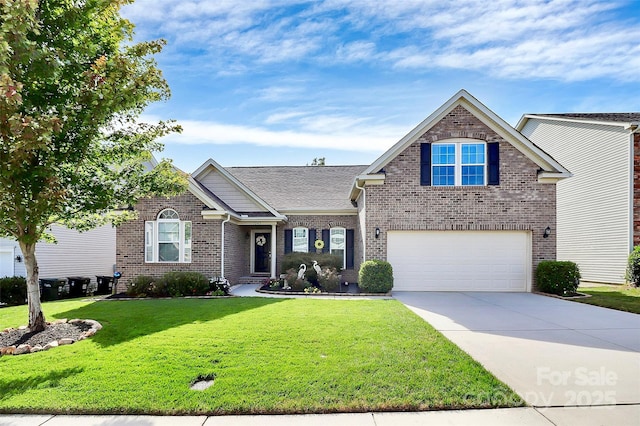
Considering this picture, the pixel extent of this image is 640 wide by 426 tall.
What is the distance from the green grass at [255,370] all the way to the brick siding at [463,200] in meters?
6.17

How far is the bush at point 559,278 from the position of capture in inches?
492

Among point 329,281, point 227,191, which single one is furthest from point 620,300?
point 227,191

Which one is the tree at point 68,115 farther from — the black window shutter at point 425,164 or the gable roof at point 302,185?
the gable roof at point 302,185

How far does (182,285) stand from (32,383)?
8.39 meters

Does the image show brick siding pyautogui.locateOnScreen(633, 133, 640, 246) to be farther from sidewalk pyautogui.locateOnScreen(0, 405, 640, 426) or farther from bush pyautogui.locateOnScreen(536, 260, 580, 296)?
sidewalk pyautogui.locateOnScreen(0, 405, 640, 426)

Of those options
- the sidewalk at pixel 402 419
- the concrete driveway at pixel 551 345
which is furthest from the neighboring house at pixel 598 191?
the sidewalk at pixel 402 419

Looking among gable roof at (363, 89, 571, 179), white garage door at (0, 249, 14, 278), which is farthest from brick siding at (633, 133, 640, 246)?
white garage door at (0, 249, 14, 278)

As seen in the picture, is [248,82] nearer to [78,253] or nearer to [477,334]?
[477,334]

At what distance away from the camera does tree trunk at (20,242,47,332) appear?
734cm

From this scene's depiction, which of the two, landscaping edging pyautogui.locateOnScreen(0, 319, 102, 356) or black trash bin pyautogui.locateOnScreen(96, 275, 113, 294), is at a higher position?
landscaping edging pyautogui.locateOnScreen(0, 319, 102, 356)

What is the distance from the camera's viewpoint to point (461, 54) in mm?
11523

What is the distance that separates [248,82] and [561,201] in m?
17.4

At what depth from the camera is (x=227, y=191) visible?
1734cm

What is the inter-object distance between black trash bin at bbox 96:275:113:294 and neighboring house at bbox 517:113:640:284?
908 inches
